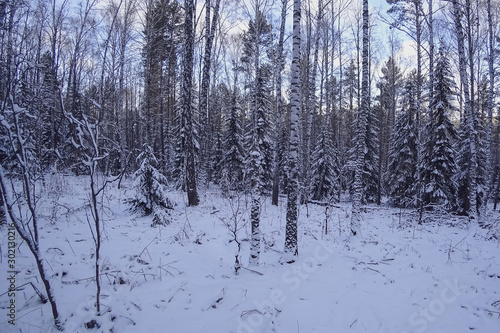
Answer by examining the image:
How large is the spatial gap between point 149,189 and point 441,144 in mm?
15529

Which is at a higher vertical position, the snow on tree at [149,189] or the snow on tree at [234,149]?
the snow on tree at [234,149]

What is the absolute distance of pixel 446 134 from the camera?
14477 millimetres

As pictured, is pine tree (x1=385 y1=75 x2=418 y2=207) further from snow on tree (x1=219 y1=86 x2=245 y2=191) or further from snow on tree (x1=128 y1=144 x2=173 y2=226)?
snow on tree (x1=128 y1=144 x2=173 y2=226)

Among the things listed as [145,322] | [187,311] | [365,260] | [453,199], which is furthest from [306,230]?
[453,199]

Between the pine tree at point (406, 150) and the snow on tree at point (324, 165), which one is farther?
the snow on tree at point (324, 165)

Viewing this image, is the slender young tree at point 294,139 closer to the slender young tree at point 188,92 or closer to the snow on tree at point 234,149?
the slender young tree at point 188,92

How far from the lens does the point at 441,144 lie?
47.9ft

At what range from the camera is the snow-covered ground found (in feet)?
13.0

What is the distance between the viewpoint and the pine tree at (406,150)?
58.1 feet

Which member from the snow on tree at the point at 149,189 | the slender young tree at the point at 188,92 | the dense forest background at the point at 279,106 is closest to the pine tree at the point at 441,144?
the dense forest background at the point at 279,106

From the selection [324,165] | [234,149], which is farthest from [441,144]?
[234,149]

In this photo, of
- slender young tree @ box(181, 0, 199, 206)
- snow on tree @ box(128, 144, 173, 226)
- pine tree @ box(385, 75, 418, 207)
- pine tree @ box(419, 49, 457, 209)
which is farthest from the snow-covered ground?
pine tree @ box(385, 75, 418, 207)

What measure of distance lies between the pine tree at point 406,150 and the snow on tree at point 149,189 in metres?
16.0

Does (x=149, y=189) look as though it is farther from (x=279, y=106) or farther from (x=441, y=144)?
(x=441, y=144)
